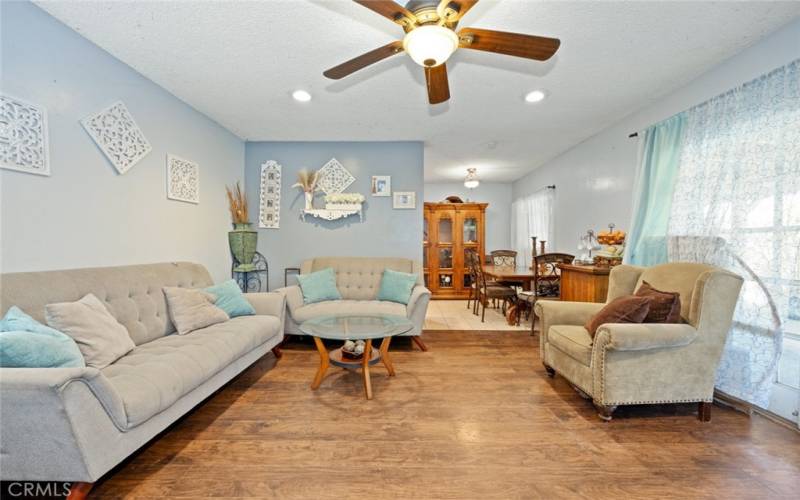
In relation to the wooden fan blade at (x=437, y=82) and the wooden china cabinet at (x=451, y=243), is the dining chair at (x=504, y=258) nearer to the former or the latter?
the wooden china cabinet at (x=451, y=243)

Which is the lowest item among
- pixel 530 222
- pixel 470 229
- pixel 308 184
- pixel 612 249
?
pixel 612 249

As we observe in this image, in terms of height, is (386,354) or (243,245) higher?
(243,245)

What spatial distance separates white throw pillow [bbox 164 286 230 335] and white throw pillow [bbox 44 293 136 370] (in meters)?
0.41

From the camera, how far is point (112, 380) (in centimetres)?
143

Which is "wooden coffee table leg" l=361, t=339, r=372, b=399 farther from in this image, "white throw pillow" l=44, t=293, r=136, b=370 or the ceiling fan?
the ceiling fan

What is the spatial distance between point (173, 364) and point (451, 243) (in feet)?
16.0

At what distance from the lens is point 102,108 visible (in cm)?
214

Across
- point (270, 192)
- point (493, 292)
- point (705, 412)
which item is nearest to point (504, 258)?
point (493, 292)

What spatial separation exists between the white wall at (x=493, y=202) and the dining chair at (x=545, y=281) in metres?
2.71

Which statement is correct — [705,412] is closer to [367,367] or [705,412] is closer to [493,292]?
[367,367]

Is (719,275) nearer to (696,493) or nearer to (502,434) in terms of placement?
(696,493)

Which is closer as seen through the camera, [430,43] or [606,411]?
[430,43]

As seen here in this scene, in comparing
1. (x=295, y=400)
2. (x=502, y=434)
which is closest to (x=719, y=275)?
(x=502, y=434)

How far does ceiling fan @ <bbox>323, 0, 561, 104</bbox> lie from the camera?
1382 mm
